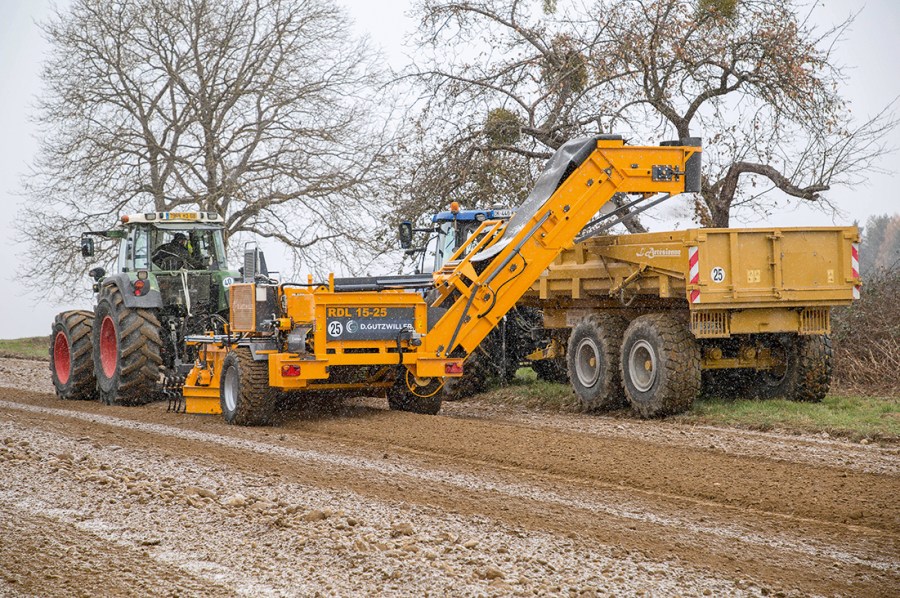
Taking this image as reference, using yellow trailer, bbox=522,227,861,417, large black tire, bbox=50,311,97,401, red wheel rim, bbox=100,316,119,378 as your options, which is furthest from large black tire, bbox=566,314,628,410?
large black tire, bbox=50,311,97,401

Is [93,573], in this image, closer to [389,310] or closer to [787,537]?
[787,537]

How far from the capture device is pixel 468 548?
5.92 meters

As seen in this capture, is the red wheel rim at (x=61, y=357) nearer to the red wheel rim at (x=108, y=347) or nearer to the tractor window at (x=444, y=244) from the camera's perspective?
the red wheel rim at (x=108, y=347)

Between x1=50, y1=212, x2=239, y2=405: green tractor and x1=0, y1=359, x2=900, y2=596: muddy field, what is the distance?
A: 3.07 metres

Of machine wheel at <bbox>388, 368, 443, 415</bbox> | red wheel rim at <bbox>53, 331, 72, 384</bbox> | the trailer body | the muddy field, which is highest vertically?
the trailer body

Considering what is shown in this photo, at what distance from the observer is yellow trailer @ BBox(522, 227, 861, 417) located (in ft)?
39.0

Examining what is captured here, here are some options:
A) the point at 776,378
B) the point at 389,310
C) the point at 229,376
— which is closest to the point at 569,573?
the point at 389,310

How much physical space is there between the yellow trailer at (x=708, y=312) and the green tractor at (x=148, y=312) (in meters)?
4.99

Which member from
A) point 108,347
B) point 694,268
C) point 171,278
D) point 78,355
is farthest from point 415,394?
point 78,355

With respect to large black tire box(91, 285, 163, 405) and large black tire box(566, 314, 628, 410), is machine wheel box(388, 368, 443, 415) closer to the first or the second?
large black tire box(566, 314, 628, 410)

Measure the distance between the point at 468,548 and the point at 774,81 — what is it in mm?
12888

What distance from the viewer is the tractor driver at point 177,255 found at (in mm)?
15211

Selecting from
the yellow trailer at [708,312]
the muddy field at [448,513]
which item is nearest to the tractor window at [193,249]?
the muddy field at [448,513]

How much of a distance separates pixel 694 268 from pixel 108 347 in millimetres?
8238
